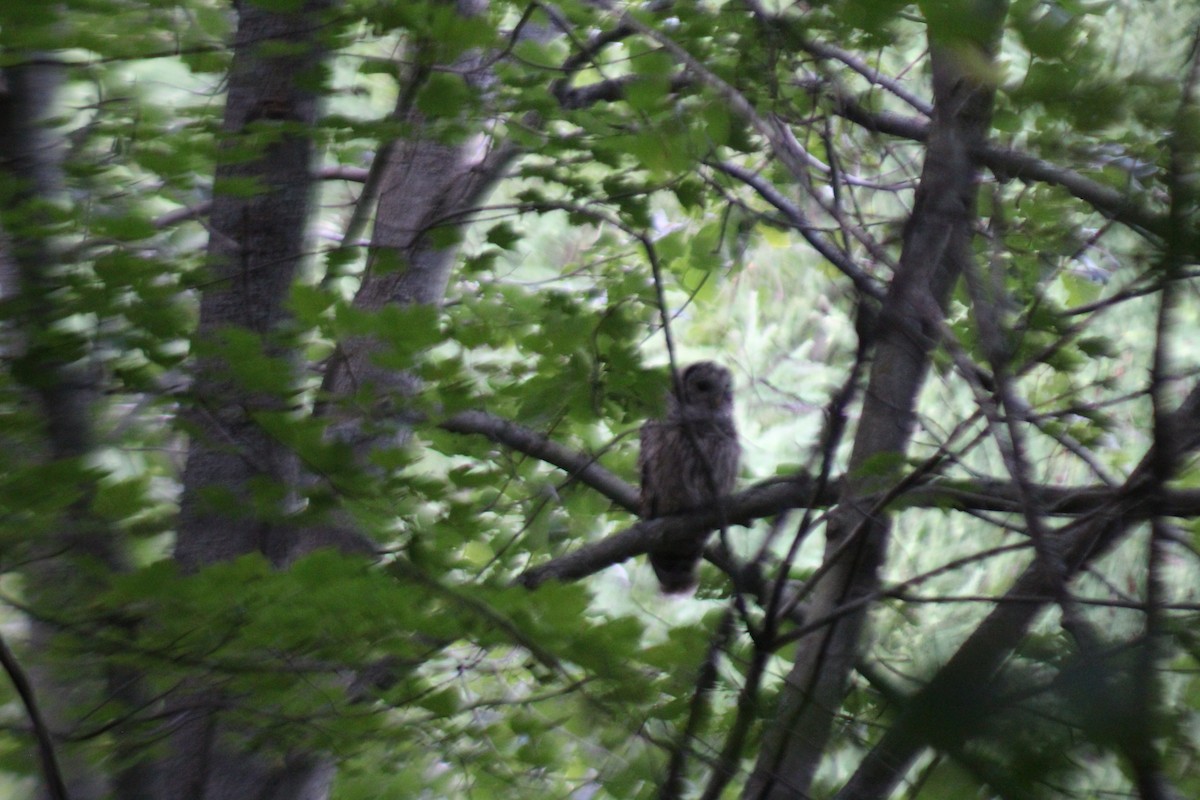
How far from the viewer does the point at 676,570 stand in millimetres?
4309

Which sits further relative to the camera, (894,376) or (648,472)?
(648,472)

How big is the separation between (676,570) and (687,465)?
15.8 inches

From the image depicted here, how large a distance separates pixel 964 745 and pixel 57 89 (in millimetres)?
2094

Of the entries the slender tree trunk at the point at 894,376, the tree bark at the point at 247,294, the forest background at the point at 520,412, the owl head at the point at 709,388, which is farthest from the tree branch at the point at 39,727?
the owl head at the point at 709,388

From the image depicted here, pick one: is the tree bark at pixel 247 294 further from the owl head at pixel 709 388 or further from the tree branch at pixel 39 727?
the owl head at pixel 709 388

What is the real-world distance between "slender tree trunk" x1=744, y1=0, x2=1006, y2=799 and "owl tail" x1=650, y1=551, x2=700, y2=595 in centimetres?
174

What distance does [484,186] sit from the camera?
3725 mm

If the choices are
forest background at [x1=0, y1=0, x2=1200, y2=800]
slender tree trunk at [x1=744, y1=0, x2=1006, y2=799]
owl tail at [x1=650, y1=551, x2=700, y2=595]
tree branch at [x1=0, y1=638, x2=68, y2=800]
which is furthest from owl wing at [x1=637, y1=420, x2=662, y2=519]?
tree branch at [x1=0, y1=638, x2=68, y2=800]

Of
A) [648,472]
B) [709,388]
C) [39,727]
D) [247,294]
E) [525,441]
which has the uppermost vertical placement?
[709,388]

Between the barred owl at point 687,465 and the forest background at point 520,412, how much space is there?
49.1 inches

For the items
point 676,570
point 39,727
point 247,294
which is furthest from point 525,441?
point 39,727

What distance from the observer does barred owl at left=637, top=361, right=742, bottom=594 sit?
423 cm

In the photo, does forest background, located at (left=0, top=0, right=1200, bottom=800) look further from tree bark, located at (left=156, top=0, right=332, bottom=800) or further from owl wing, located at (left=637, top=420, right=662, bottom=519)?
owl wing, located at (left=637, top=420, right=662, bottom=519)

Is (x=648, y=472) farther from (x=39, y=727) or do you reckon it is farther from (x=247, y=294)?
(x=39, y=727)
